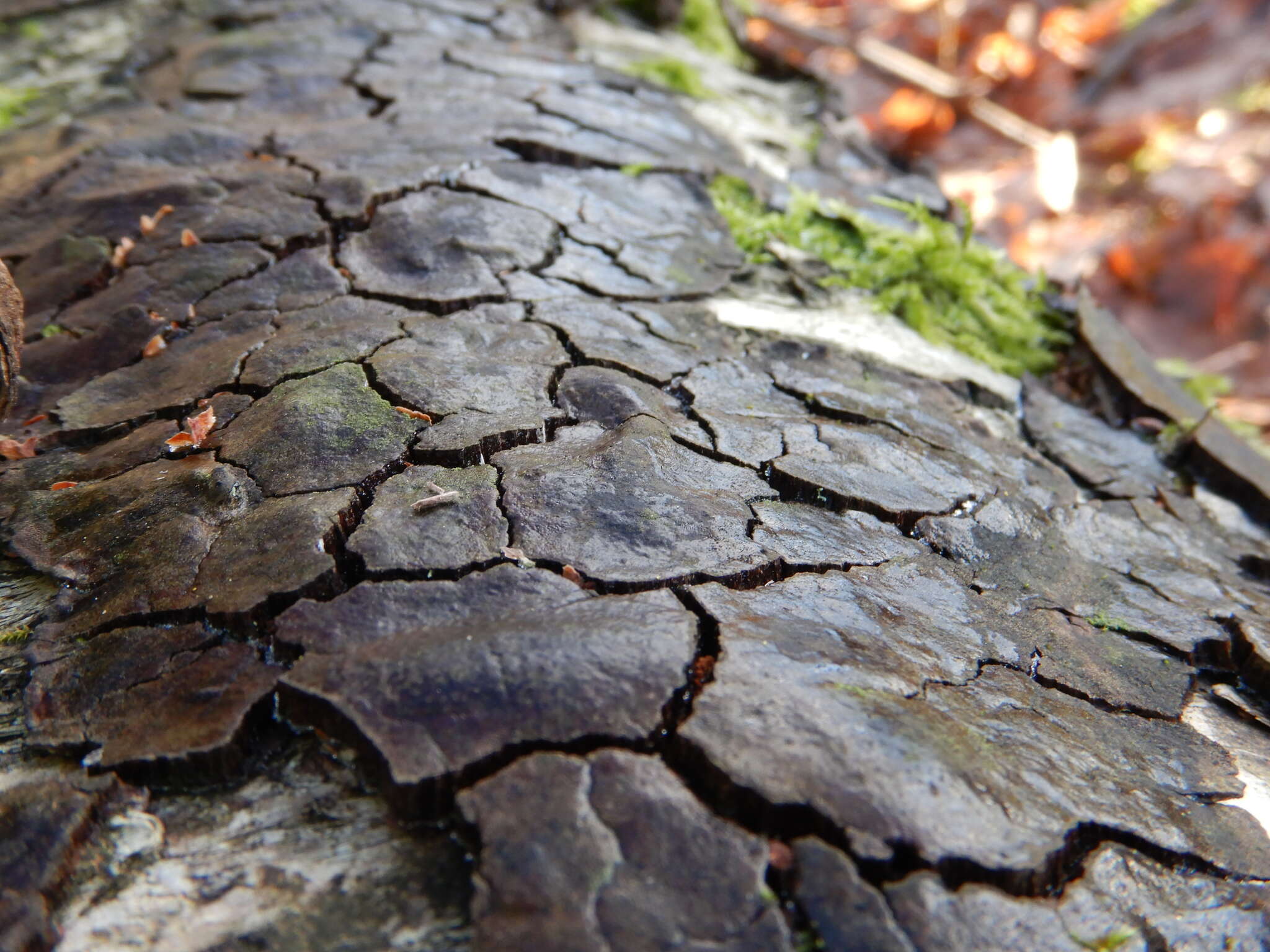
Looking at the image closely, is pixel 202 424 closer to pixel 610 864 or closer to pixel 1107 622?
pixel 610 864

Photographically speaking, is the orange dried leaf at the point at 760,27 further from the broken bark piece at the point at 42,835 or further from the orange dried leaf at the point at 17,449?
the broken bark piece at the point at 42,835

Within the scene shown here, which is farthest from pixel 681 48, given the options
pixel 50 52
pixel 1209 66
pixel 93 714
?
pixel 93 714

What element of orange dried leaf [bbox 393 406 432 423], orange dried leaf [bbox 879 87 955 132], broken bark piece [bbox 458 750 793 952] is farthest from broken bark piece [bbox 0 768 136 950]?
orange dried leaf [bbox 879 87 955 132]

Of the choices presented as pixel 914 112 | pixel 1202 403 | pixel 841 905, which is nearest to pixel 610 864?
pixel 841 905

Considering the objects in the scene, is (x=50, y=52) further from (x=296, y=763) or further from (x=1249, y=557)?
(x=1249, y=557)

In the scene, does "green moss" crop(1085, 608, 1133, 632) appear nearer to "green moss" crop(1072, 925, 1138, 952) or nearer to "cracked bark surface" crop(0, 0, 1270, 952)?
"cracked bark surface" crop(0, 0, 1270, 952)

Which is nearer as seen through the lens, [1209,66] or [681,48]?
[681,48]
